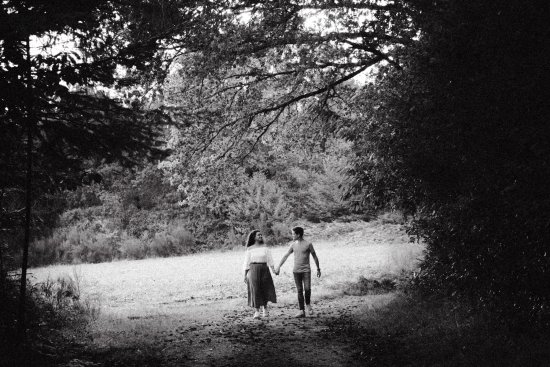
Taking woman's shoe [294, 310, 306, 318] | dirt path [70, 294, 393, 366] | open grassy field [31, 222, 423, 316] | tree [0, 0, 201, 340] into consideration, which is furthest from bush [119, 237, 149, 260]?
tree [0, 0, 201, 340]

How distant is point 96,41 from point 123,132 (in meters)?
1.52

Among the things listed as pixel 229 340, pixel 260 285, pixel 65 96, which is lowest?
pixel 229 340

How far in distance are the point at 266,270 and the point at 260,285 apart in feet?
1.24

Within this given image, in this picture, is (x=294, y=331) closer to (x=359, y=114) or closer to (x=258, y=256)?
(x=258, y=256)

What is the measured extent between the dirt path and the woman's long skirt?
46 centimetres

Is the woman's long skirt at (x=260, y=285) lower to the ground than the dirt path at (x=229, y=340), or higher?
higher

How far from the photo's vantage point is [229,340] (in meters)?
8.73

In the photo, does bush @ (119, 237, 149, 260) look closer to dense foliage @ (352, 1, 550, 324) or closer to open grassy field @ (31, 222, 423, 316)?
open grassy field @ (31, 222, 423, 316)

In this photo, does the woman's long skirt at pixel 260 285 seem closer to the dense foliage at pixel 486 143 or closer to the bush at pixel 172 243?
the dense foliage at pixel 486 143

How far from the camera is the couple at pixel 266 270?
436 inches

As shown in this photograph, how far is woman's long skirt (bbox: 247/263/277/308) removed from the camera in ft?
36.7

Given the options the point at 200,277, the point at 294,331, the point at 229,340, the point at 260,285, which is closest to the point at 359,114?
the point at 260,285

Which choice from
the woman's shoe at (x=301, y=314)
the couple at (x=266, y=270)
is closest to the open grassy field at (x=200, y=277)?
the couple at (x=266, y=270)

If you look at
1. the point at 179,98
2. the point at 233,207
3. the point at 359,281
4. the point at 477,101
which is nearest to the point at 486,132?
the point at 477,101
